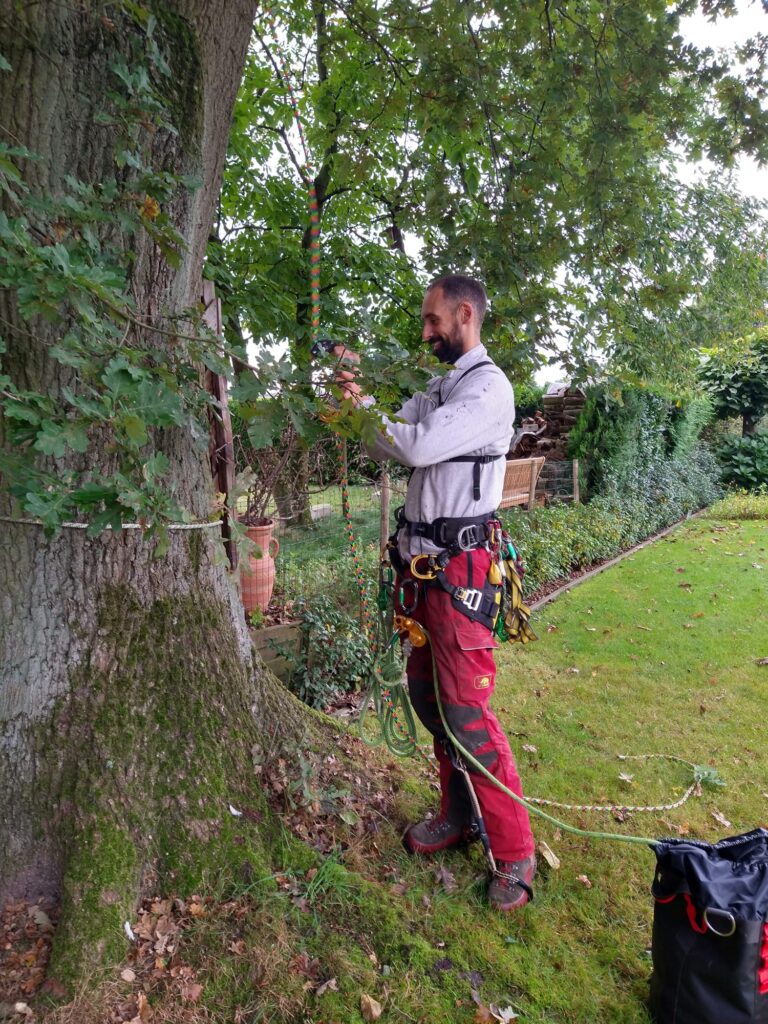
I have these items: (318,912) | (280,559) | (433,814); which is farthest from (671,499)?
(318,912)

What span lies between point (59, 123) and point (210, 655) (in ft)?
5.95

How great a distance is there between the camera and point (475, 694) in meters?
2.51

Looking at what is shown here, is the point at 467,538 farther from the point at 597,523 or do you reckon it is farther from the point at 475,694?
the point at 597,523

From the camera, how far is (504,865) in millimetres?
2578

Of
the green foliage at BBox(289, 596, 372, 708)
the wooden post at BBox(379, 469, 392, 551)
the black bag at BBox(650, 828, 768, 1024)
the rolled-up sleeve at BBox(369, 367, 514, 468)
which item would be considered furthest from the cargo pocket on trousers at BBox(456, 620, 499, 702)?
the wooden post at BBox(379, 469, 392, 551)

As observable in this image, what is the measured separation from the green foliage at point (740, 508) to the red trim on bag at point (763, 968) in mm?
12539

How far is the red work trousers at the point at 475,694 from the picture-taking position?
2493mm

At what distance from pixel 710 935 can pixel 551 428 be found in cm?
1072

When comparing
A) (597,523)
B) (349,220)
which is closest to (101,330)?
(349,220)

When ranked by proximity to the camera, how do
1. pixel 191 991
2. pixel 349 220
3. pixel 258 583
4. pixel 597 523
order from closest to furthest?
pixel 191 991
pixel 258 583
pixel 349 220
pixel 597 523

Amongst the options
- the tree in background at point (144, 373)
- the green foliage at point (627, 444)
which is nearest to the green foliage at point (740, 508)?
the green foliage at point (627, 444)

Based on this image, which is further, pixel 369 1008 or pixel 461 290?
pixel 461 290

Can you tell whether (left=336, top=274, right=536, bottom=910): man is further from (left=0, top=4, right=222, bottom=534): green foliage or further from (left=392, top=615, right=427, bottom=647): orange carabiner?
(left=0, top=4, right=222, bottom=534): green foliage

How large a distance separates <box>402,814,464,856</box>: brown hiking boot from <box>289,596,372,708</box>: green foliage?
1.72 meters
